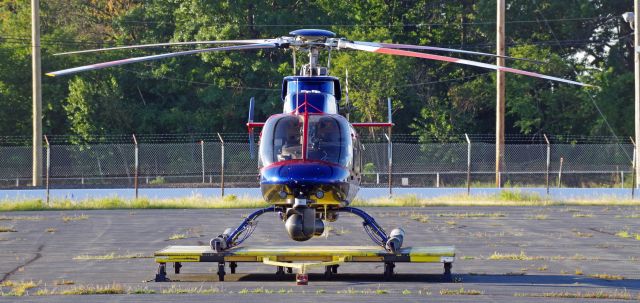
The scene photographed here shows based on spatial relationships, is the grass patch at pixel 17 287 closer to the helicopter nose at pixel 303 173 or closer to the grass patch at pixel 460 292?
the helicopter nose at pixel 303 173

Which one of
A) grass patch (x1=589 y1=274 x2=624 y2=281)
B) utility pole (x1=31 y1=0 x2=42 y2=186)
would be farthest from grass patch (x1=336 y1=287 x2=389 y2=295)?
utility pole (x1=31 y1=0 x2=42 y2=186)

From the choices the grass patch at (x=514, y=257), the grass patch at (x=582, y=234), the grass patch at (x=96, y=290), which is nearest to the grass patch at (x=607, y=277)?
the grass patch at (x=514, y=257)

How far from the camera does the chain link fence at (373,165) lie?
147ft

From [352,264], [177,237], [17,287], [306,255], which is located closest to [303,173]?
[306,255]

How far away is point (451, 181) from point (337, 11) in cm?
1228

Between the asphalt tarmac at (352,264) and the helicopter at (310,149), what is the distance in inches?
30.9

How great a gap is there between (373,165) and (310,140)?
29.7 meters

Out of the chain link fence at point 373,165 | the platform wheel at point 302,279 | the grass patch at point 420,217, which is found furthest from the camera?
the chain link fence at point 373,165

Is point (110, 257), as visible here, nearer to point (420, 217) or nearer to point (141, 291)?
point (141, 291)

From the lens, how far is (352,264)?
60.4ft

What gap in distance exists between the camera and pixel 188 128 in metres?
55.6

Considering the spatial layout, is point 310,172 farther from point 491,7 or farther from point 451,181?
point 491,7

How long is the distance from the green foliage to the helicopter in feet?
116

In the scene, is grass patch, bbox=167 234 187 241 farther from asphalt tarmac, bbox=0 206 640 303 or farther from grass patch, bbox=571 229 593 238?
grass patch, bbox=571 229 593 238
